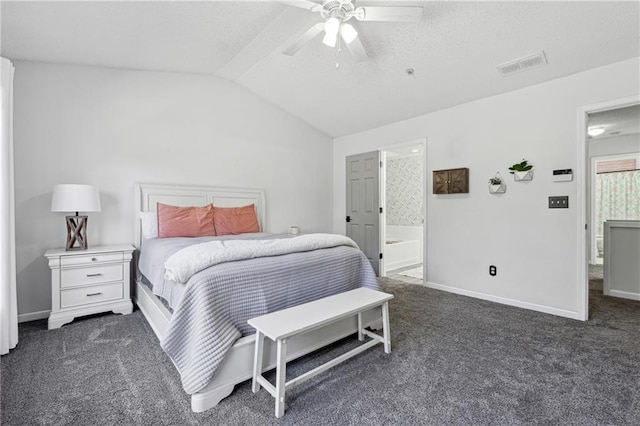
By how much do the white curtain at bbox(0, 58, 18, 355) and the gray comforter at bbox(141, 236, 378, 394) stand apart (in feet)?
4.77

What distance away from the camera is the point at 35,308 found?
2.95 metres

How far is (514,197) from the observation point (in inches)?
129

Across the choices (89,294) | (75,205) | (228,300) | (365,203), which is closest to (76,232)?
(75,205)

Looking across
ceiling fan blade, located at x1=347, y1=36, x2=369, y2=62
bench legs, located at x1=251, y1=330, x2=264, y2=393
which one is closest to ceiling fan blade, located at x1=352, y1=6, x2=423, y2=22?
ceiling fan blade, located at x1=347, y1=36, x2=369, y2=62

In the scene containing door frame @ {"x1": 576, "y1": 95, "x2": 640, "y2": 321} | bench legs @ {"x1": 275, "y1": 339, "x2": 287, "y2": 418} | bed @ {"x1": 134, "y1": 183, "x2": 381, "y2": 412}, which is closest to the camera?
bench legs @ {"x1": 275, "y1": 339, "x2": 287, "y2": 418}

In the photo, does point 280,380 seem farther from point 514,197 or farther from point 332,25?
point 514,197

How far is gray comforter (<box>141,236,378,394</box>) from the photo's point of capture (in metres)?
1.61

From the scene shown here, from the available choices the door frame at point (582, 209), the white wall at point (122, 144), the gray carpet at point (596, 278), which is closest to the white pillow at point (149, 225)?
the white wall at point (122, 144)

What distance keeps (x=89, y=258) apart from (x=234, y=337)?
6.65 ft

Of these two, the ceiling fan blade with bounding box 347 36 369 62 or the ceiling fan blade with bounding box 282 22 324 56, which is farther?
the ceiling fan blade with bounding box 347 36 369 62

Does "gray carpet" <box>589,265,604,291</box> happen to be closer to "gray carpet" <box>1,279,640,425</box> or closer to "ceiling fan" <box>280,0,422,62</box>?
"gray carpet" <box>1,279,640,425</box>

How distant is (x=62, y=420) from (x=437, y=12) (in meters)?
3.60

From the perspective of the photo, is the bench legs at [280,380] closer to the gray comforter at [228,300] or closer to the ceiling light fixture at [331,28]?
the gray comforter at [228,300]

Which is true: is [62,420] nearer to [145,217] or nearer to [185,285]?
[185,285]
